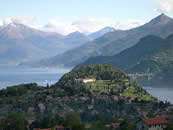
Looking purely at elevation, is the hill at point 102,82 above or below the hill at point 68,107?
above

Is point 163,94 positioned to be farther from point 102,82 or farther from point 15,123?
point 15,123

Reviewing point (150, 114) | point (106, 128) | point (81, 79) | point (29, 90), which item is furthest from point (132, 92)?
point (106, 128)

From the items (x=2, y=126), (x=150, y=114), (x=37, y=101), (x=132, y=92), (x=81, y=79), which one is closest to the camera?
(x=2, y=126)

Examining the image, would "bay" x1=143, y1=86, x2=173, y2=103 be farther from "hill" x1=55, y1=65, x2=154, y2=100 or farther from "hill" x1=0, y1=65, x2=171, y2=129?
"hill" x1=0, y1=65, x2=171, y2=129

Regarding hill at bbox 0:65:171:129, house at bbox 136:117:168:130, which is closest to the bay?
hill at bbox 0:65:171:129

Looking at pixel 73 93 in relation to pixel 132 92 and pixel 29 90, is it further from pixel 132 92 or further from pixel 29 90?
pixel 132 92

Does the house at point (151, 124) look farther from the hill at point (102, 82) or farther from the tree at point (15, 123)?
the hill at point (102, 82)

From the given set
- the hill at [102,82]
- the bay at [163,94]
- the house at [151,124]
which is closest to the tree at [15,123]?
the house at [151,124]

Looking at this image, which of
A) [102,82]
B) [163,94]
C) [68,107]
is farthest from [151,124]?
[163,94]

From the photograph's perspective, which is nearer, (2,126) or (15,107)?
(2,126)

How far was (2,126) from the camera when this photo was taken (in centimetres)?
4700

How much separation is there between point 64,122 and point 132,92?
155ft

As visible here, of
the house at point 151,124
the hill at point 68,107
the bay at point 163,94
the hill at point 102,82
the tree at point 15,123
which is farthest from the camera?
the bay at point 163,94

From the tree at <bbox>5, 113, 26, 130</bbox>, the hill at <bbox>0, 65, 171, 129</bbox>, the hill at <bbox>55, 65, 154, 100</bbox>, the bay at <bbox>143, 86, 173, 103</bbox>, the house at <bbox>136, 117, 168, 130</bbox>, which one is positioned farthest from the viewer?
the bay at <bbox>143, 86, 173, 103</bbox>
